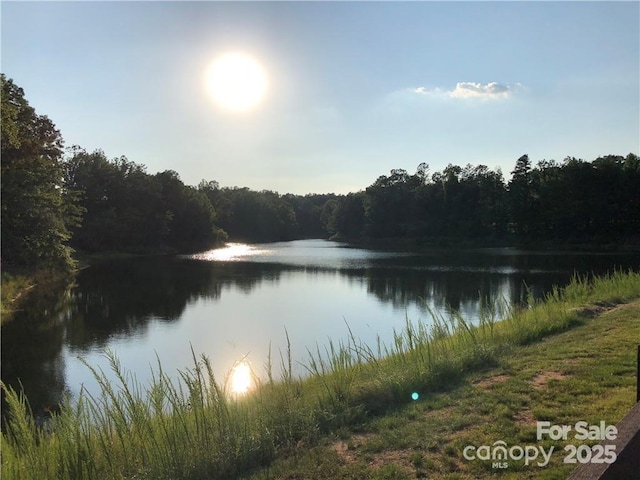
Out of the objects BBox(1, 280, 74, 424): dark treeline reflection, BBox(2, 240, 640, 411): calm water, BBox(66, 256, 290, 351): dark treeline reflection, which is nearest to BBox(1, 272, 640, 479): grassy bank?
BBox(2, 240, 640, 411): calm water

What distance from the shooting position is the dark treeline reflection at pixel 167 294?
12125 mm

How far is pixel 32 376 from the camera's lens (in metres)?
10.4

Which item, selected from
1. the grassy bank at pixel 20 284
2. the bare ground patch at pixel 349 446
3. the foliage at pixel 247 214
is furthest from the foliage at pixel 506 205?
the bare ground patch at pixel 349 446

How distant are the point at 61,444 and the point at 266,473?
178 centimetres

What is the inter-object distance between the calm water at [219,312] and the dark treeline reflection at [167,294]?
0.05 meters

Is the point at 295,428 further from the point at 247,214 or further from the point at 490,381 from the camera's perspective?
the point at 247,214

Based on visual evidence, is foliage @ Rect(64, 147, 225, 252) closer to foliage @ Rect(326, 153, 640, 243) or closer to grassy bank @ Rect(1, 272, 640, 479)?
foliage @ Rect(326, 153, 640, 243)

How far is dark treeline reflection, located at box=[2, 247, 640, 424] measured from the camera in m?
12.1

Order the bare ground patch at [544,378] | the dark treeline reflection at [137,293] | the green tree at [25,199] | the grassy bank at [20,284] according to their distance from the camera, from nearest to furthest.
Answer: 1. the bare ground patch at [544,378]
2. the dark treeline reflection at [137,293]
3. the grassy bank at [20,284]
4. the green tree at [25,199]

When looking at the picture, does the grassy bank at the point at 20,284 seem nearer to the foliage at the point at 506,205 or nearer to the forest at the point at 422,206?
the forest at the point at 422,206

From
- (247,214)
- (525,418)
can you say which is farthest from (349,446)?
(247,214)

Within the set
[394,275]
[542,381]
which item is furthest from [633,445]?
[394,275]

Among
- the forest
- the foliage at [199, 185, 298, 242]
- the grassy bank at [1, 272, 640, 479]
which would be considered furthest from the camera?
the foliage at [199, 185, 298, 242]

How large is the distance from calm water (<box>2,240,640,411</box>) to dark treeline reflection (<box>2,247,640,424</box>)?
0.16ft
